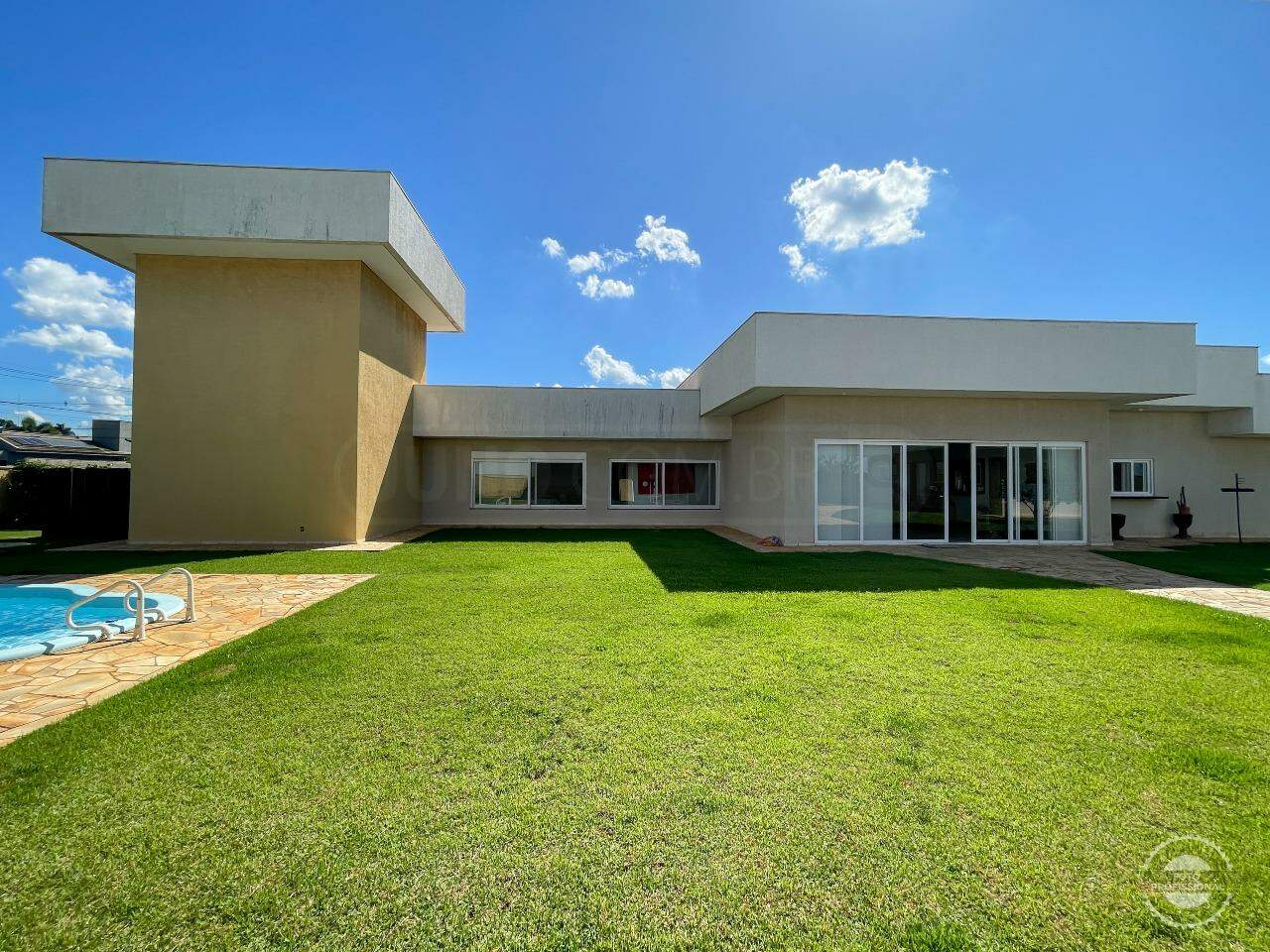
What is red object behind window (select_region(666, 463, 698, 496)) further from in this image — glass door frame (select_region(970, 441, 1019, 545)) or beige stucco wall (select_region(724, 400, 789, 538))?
glass door frame (select_region(970, 441, 1019, 545))

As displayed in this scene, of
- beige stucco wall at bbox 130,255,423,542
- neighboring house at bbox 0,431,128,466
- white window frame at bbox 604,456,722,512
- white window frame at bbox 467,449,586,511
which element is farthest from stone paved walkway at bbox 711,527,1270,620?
neighboring house at bbox 0,431,128,466

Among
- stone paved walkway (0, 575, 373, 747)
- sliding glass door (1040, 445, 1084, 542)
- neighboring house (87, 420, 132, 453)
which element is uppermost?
neighboring house (87, 420, 132, 453)

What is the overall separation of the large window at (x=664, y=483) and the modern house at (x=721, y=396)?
2301 mm

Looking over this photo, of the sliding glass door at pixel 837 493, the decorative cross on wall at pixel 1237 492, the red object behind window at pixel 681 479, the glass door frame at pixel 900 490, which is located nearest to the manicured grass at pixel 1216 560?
the decorative cross on wall at pixel 1237 492

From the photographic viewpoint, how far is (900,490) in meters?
11.2

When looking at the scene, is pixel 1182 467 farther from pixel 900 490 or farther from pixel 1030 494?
pixel 900 490

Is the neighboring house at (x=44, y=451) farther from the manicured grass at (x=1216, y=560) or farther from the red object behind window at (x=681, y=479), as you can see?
the manicured grass at (x=1216, y=560)

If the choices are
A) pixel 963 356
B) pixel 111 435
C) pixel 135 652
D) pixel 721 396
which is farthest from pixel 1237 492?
pixel 111 435

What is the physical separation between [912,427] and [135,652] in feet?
41.1

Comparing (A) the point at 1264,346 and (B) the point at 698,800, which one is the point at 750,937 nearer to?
(B) the point at 698,800

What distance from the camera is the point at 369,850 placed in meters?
Answer: 2.13

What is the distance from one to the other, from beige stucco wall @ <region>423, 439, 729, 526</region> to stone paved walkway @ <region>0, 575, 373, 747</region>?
302 inches

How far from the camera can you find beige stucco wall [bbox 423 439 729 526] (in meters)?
15.1

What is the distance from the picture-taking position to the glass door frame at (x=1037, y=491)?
11.3 meters
